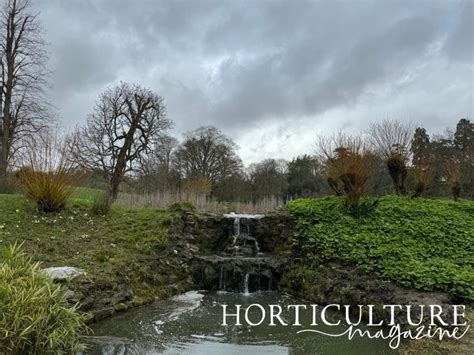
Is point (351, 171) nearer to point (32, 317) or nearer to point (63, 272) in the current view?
point (63, 272)

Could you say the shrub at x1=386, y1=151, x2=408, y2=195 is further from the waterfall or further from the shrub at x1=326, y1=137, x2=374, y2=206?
the waterfall

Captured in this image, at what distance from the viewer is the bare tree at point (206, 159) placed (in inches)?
1107

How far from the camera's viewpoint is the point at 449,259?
7691mm

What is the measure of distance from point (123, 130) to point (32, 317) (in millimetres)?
18688

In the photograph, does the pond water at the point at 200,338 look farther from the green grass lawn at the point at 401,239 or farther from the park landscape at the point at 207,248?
the green grass lawn at the point at 401,239

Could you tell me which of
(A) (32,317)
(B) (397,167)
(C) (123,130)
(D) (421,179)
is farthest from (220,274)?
(C) (123,130)

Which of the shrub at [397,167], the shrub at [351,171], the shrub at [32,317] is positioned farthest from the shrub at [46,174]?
the shrub at [397,167]

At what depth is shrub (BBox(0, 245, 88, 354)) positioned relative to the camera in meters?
3.33

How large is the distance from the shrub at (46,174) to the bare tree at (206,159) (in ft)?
59.1

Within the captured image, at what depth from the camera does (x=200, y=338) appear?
538cm

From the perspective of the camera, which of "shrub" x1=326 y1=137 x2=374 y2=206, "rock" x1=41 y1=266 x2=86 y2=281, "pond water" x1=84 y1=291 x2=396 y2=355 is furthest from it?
"shrub" x1=326 y1=137 x2=374 y2=206

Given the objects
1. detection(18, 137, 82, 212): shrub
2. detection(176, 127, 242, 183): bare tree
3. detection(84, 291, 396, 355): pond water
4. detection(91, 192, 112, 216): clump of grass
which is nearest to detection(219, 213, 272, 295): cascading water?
detection(84, 291, 396, 355): pond water

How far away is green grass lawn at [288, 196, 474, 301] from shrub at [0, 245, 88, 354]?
5.43m

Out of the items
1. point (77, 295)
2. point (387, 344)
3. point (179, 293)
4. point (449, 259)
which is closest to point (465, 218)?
point (449, 259)
